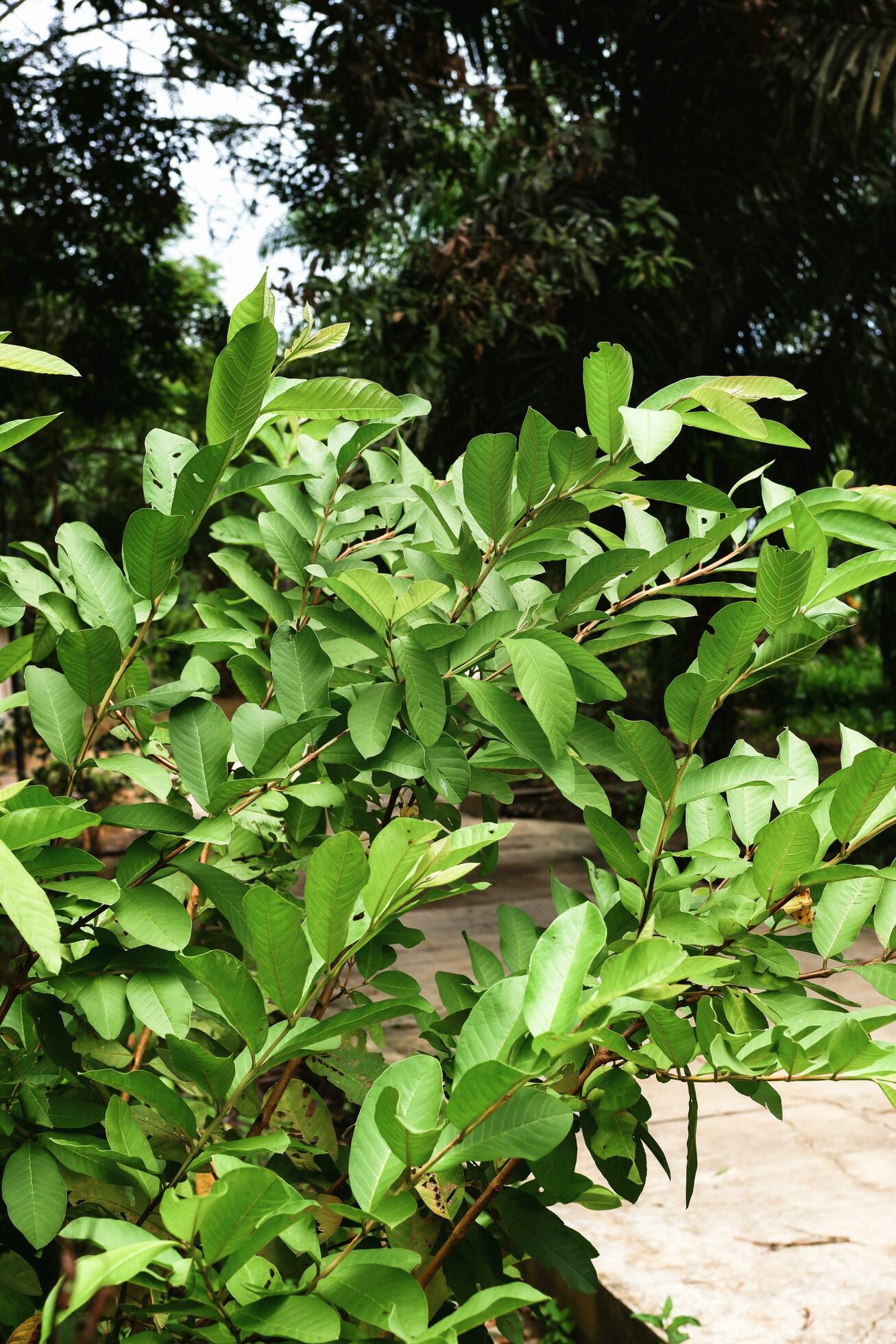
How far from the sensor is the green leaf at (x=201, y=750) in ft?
1.68

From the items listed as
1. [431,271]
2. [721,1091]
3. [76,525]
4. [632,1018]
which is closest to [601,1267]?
[721,1091]

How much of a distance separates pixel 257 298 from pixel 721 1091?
2.46 metres

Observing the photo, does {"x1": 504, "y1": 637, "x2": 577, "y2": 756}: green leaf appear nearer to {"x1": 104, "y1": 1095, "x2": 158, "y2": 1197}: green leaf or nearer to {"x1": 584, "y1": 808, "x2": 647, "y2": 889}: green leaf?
{"x1": 584, "y1": 808, "x2": 647, "y2": 889}: green leaf

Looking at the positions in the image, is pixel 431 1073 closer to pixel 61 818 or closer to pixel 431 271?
pixel 61 818

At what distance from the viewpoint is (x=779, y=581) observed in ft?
1.66

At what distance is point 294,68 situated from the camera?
3912 millimetres

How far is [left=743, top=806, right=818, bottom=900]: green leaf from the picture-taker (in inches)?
18.6

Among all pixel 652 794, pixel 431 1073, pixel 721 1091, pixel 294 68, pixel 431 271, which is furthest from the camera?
pixel 294 68

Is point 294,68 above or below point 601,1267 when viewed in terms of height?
above

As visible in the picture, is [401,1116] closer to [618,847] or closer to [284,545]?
[618,847]

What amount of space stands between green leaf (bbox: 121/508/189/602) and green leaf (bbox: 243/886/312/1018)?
0.17 m

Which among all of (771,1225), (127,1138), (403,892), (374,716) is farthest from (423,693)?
(771,1225)

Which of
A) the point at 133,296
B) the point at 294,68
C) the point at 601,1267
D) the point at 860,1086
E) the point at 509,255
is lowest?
the point at 860,1086

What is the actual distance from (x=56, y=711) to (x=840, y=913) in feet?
1.30
